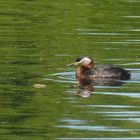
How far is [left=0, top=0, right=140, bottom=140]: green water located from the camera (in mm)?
16344

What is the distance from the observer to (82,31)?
91.8 feet

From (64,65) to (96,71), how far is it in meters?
0.88

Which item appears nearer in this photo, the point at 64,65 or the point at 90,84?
the point at 90,84

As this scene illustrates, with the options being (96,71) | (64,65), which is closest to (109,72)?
(96,71)

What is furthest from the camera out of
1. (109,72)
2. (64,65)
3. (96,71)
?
(64,65)

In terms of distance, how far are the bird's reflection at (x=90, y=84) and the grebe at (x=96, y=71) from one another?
13 cm

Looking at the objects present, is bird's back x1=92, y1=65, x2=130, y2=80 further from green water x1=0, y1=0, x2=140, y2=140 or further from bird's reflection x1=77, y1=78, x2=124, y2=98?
green water x1=0, y1=0, x2=140, y2=140

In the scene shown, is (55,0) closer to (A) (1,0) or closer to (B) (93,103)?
(A) (1,0)

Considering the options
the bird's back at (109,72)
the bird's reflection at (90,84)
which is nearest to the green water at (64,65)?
the bird's reflection at (90,84)

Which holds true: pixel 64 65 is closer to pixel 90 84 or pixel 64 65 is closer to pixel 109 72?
pixel 109 72

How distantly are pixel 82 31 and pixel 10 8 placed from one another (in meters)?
5.66

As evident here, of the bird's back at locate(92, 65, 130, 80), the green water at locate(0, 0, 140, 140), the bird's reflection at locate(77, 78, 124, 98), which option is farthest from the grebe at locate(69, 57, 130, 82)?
the green water at locate(0, 0, 140, 140)

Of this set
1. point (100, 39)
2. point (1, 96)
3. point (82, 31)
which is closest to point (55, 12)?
point (82, 31)

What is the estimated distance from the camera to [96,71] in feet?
71.7
